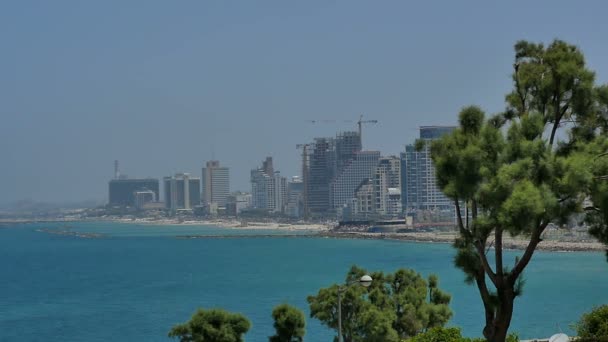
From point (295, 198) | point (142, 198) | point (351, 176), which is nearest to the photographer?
point (351, 176)

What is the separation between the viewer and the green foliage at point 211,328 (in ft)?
36.7

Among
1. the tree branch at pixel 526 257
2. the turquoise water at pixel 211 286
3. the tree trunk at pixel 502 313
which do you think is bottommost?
the turquoise water at pixel 211 286

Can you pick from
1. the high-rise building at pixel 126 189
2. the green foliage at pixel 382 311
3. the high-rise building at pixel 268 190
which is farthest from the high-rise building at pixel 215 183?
the green foliage at pixel 382 311

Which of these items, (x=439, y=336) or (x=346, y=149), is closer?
(x=439, y=336)

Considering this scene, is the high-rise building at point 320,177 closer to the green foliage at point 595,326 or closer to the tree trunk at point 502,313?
the green foliage at point 595,326

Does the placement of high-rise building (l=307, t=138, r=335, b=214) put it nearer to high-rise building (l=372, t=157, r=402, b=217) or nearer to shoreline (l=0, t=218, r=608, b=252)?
shoreline (l=0, t=218, r=608, b=252)

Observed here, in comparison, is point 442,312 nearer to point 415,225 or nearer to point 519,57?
point 519,57

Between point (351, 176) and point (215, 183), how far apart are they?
49699 millimetres

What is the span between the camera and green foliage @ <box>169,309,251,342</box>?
A: 36.7 feet

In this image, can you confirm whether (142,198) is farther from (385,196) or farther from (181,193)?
(385,196)

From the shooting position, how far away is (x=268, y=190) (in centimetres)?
14288

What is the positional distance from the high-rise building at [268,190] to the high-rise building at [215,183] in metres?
11.7

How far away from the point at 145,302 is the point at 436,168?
25.0 meters

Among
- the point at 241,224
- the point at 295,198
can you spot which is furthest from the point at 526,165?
the point at 295,198
